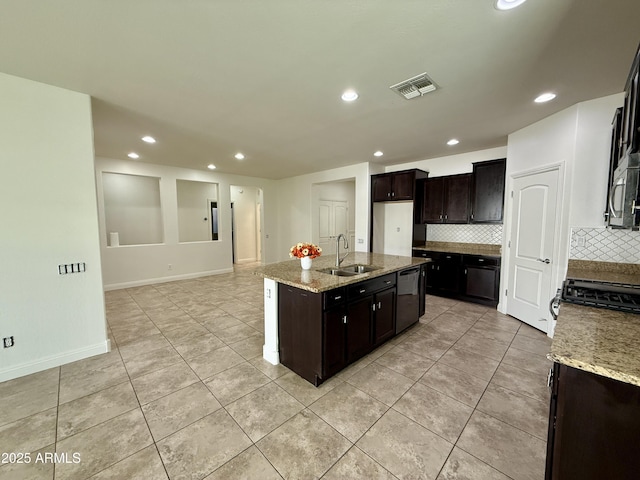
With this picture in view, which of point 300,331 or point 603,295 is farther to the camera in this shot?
point 300,331

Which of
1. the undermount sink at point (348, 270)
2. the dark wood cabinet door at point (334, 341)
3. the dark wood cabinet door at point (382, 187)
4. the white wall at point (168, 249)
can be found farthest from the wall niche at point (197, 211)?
the dark wood cabinet door at point (334, 341)

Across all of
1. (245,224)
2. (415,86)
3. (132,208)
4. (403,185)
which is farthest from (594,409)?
(245,224)

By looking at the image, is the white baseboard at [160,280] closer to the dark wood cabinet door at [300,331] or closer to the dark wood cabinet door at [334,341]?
the dark wood cabinet door at [300,331]

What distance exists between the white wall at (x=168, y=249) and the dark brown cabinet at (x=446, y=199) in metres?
4.70

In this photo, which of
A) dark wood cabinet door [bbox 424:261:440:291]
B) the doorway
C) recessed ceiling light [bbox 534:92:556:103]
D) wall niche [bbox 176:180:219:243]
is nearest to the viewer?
recessed ceiling light [bbox 534:92:556:103]

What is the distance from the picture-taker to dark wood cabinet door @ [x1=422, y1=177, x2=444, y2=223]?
494 centimetres

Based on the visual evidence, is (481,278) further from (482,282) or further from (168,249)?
(168,249)

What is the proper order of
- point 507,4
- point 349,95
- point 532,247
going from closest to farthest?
point 507,4 < point 349,95 < point 532,247

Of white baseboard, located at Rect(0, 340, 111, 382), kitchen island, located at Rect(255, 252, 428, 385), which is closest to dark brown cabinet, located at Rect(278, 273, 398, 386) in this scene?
kitchen island, located at Rect(255, 252, 428, 385)

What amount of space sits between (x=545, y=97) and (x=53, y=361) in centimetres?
561

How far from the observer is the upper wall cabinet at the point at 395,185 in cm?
507

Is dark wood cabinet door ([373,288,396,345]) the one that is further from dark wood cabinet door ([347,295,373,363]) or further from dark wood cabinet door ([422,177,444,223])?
dark wood cabinet door ([422,177,444,223])

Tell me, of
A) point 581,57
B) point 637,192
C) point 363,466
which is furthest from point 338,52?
point 363,466

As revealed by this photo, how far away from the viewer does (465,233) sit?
4938 millimetres
